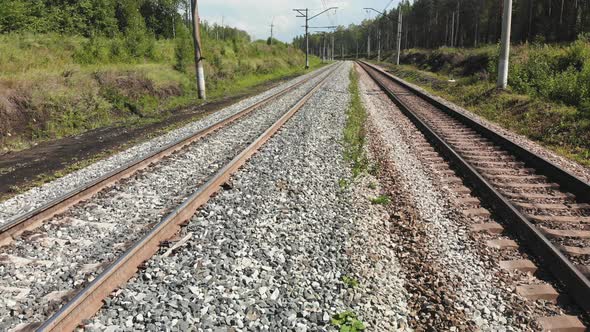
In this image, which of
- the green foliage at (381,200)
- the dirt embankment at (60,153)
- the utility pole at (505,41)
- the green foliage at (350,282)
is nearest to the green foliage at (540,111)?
the utility pole at (505,41)

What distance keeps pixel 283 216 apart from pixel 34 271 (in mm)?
A: 2846

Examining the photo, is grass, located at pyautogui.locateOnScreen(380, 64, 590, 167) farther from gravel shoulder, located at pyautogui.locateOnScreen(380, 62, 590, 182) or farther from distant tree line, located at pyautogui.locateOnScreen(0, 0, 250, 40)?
distant tree line, located at pyautogui.locateOnScreen(0, 0, 250, 40)

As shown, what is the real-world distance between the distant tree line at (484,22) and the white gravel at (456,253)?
28.4 metres

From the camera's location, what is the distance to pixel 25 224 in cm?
511

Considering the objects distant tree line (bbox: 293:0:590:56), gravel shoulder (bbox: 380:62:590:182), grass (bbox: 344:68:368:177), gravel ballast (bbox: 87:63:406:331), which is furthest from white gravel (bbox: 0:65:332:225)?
distant tree line (bbox: 293:0:590:56)

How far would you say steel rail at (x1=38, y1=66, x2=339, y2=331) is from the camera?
321cm

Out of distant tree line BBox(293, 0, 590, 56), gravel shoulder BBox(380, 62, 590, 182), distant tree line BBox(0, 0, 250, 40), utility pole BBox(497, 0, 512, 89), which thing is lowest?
gravel shoulder BBox(380, 62, 590, 182)

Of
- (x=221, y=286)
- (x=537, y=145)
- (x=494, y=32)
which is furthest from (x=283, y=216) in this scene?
(x=494, y=32)

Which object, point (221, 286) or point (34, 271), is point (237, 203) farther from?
point (34, 271)

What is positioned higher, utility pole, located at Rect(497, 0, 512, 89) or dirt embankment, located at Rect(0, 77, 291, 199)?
utility pole, located at Rect(497, 0, 512, 89)

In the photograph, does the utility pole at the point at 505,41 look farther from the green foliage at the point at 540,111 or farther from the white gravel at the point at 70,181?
the white gravel at the point at 70,181

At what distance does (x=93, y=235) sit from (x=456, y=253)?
14.0ft

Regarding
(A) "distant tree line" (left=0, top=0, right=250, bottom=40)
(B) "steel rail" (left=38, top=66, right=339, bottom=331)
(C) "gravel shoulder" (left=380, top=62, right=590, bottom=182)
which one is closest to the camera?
(B) "steel rail" (left=38, top=66, right=339, bottom=331)

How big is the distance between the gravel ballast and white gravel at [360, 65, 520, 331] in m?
0.59
